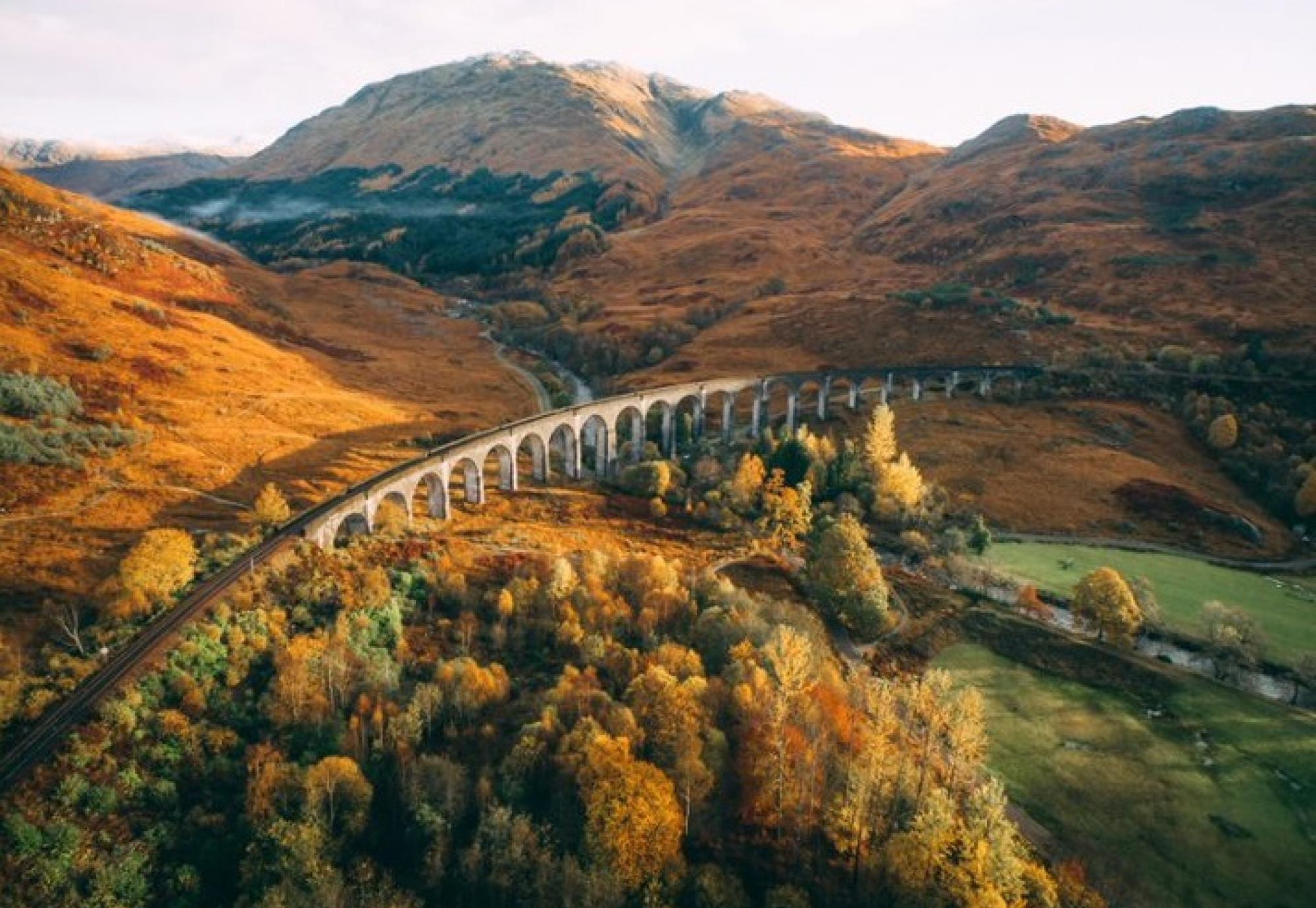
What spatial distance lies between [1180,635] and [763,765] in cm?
4389

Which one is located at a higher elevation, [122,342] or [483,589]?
[122,342]

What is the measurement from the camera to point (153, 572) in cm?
4409

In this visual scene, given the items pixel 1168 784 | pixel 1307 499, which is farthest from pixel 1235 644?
pixel 1307 499

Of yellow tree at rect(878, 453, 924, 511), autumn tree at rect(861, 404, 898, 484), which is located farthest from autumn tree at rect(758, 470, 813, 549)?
autumn tree at rect(861, 404, 898, 484)

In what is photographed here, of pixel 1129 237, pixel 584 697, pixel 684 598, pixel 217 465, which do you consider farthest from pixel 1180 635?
pixel 1129 237

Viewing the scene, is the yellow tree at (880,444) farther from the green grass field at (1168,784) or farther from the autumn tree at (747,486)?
the green grass field at (1168,784)

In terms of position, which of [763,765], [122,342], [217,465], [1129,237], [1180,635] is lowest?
[1180,635]

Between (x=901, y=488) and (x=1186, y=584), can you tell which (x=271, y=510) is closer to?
(x=901, y=488)

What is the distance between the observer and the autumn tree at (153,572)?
139 ft

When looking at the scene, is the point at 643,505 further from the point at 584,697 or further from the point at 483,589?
the point at 584,697

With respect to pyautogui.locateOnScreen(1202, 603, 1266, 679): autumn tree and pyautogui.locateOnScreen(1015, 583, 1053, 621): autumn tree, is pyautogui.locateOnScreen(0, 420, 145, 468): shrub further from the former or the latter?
pyautogui.locateOnScreen(1202, 603, 1266, 679): autumn tree

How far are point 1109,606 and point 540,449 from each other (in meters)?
61.1

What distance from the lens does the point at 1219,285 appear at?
149625mm

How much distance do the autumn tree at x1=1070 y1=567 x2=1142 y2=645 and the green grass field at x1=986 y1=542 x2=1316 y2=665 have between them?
7533 millimetres
